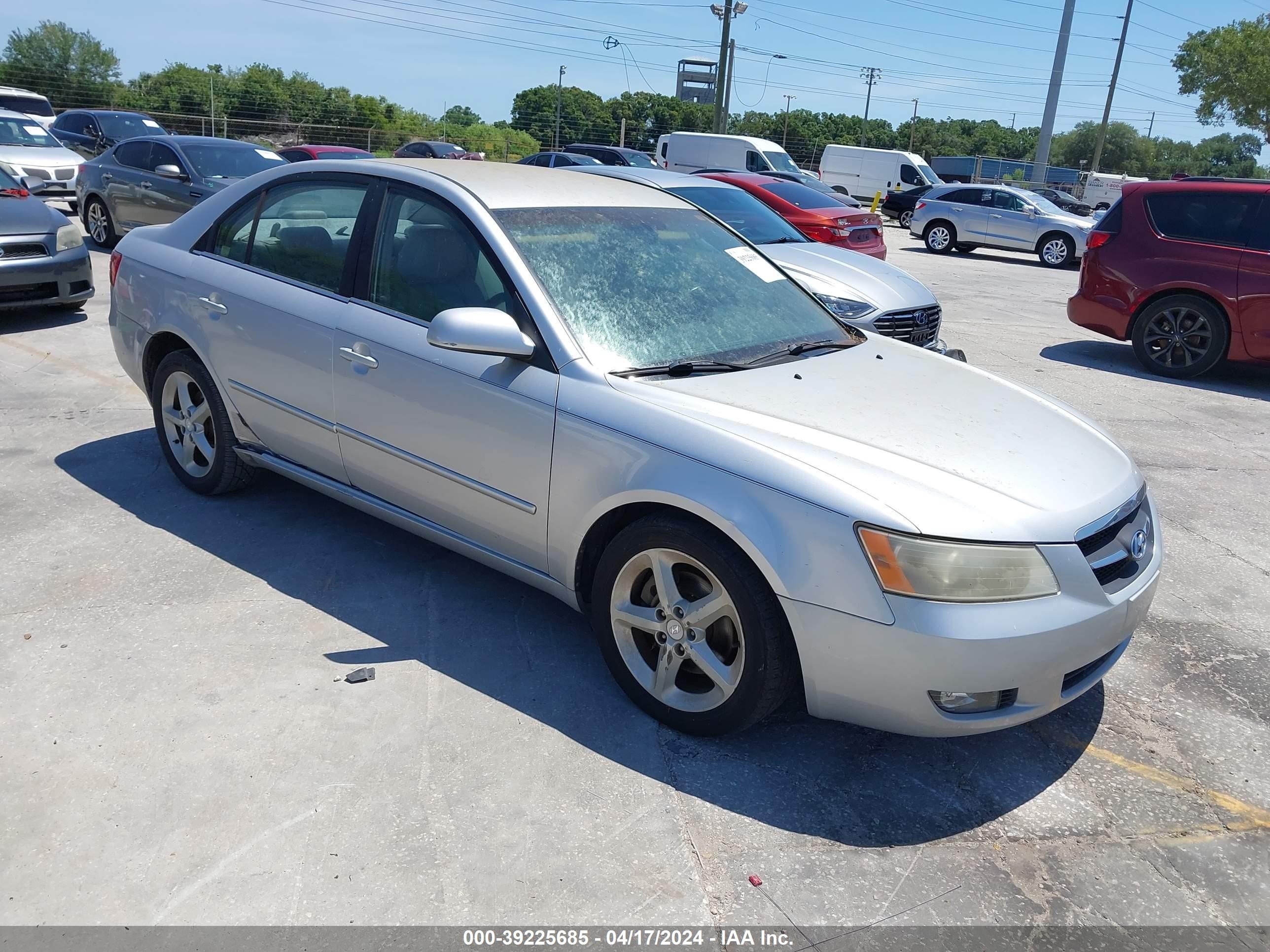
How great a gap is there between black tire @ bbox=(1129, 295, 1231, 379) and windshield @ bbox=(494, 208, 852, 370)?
20.7ft

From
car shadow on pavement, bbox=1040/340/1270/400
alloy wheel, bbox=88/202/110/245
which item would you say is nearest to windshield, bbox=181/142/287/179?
alloy wheel, bbox=88/202/110/245

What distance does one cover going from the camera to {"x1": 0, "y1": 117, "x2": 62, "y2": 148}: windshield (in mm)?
15742

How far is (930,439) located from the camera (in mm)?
3074

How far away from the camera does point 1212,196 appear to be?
8836 mm

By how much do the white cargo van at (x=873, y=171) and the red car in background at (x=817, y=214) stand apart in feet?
61.9

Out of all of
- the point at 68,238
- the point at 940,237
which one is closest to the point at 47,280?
the point at 68,238

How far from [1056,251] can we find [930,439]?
20089mm

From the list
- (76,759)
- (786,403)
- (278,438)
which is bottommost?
(76,759)

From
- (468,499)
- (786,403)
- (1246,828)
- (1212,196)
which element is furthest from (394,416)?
(1212,196)

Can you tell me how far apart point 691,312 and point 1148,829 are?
2255mm

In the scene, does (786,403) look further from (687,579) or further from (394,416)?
(394,416)

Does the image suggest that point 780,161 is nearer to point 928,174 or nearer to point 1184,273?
point 928,174

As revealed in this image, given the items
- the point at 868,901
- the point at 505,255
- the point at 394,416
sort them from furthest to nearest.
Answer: the point at 394,416, the point at 505,255, the point at 868,901

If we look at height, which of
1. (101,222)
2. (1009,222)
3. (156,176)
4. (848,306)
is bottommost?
(101,222)
